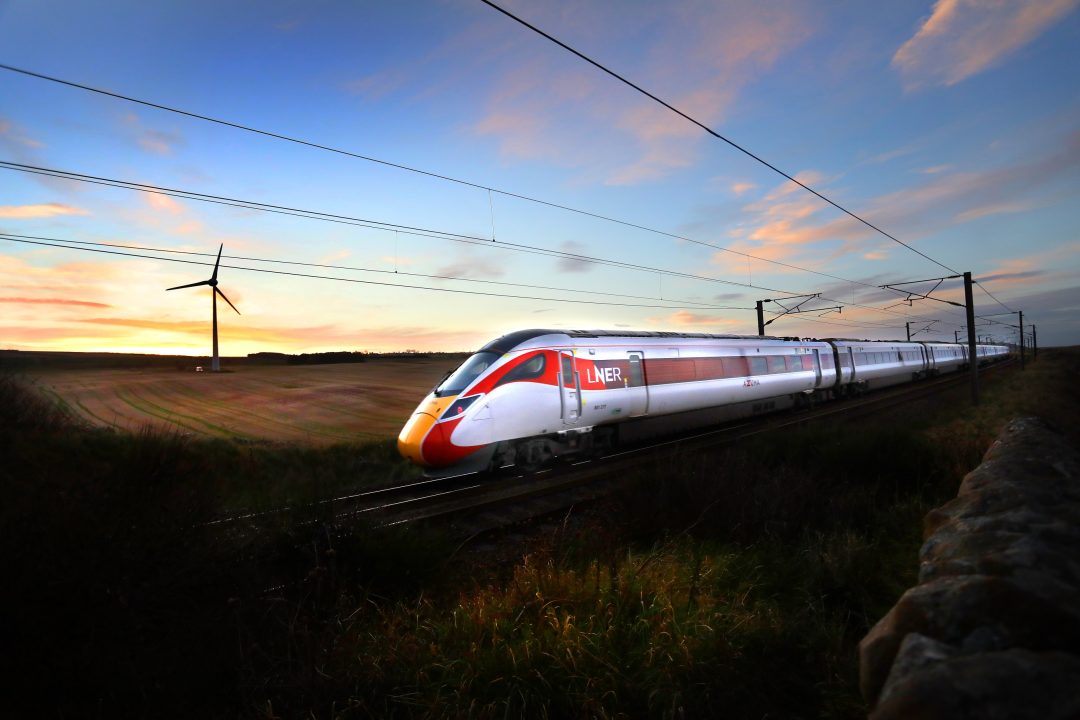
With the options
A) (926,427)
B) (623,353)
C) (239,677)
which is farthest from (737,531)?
(926,427)

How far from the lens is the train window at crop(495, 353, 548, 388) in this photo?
11102 mm

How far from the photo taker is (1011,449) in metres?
5.78

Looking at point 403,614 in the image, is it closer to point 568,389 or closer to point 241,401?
point 568,389

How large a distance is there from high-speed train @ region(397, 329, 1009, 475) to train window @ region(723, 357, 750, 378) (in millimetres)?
38

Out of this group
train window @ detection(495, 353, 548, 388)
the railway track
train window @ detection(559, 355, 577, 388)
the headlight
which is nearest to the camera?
the railway track

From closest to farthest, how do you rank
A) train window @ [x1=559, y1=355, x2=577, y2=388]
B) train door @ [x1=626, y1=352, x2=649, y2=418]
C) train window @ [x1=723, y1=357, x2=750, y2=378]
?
1. train window @ [x1=559, y1=355, x2=577, y2=388]
2. train door @ [x1=626, y1=352, x2=649, y2=418]
3. train window @ [x1=723, y1=357, x2=750, y2=378]

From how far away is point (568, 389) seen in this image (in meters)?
12.1

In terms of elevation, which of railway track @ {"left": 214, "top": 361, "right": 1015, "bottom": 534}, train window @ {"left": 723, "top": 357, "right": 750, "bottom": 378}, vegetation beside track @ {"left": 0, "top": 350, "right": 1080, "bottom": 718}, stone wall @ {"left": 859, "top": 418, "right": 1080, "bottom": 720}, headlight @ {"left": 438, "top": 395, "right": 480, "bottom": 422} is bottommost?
railway track @ {"left": 214, "top": 361, "right": 1015, "bottom": 534}

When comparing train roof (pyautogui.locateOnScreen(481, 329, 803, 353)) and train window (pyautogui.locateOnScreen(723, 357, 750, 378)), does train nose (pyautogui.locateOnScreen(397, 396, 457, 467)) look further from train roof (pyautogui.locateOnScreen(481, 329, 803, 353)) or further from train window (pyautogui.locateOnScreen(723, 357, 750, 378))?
train window (pyautogui.locateOnScreen(723, 357, 750, 378))

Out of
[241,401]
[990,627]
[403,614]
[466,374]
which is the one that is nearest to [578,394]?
[466,374]

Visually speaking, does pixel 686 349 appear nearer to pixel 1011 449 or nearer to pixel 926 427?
pixel 926 427

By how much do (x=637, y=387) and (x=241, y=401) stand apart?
13.5 metres

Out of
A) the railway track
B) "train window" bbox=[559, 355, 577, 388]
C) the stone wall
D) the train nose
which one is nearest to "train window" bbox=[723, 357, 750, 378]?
the railway track

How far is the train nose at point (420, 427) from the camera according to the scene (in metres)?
10.6
